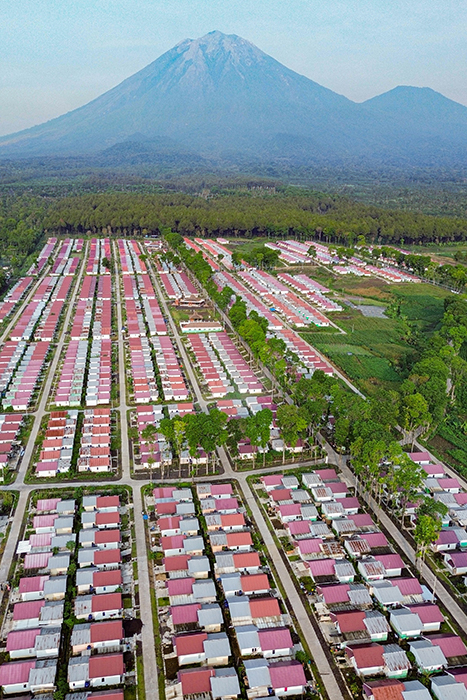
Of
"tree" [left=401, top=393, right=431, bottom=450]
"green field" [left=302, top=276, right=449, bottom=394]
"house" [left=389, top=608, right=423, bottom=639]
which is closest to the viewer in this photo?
"house" [left=389, top=608, right=423, bottom=639]

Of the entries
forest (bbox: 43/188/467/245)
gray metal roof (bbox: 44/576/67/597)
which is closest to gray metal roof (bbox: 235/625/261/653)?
gray metal roof (bbox: 44/576/67/597)

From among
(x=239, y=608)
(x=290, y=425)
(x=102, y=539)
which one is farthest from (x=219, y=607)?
(x=290, y=425)

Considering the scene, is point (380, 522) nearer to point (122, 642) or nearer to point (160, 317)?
point (122, 642)

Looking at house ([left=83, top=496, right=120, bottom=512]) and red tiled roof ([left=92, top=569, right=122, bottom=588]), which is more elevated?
house ([left=83, top=496, right=120, bottom=512])

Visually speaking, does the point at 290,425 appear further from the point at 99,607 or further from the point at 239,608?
the point at 99,607

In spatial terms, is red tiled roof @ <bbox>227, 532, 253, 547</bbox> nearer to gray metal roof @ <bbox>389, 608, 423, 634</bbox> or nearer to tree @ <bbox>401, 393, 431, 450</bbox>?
gray metal roof @ <bbox>389, 608, 423, 634</bbox>

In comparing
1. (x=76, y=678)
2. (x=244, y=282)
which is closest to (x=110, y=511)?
(x=76, y=678)
